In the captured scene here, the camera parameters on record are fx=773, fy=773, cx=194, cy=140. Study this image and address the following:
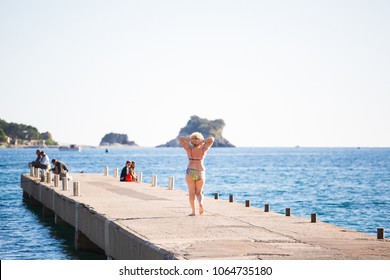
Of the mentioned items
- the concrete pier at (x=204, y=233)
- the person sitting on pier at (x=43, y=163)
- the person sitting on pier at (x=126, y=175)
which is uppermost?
the person sitting on pier at (x=43, y=163)

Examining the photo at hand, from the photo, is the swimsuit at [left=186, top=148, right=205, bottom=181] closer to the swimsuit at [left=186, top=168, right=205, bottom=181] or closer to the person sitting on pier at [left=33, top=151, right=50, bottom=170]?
the swimsuit at [left=186, top=168, right=205, bottom=181]

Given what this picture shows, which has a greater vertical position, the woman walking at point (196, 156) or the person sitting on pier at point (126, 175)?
the woman walking at point (196, 156)

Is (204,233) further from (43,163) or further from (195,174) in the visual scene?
(43,163)

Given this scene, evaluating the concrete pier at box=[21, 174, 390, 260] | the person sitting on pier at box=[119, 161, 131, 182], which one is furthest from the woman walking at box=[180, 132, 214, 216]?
the person sitting on pier at box=[119, 161, 131, 182]

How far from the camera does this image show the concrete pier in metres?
14.5

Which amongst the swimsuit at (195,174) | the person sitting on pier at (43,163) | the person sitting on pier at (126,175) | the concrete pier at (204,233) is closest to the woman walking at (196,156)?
the swimsuit at (195,174)

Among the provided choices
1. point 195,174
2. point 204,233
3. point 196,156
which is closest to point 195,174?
point 195,174

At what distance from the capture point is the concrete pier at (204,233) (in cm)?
1452

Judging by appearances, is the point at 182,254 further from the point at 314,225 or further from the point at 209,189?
the point at 209,189

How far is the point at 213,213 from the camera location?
22.3 m

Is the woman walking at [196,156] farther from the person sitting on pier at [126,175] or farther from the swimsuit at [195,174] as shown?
the person sitting on pier at [126,175]

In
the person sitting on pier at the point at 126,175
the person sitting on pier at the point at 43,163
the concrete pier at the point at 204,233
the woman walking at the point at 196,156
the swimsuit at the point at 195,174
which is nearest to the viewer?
the concrete pier at the point at 204,233

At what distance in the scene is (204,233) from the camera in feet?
56.4

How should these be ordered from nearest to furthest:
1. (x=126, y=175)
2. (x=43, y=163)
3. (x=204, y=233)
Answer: (x=204, y=233) < (x=126, y=175) < (x=43, y=163)
